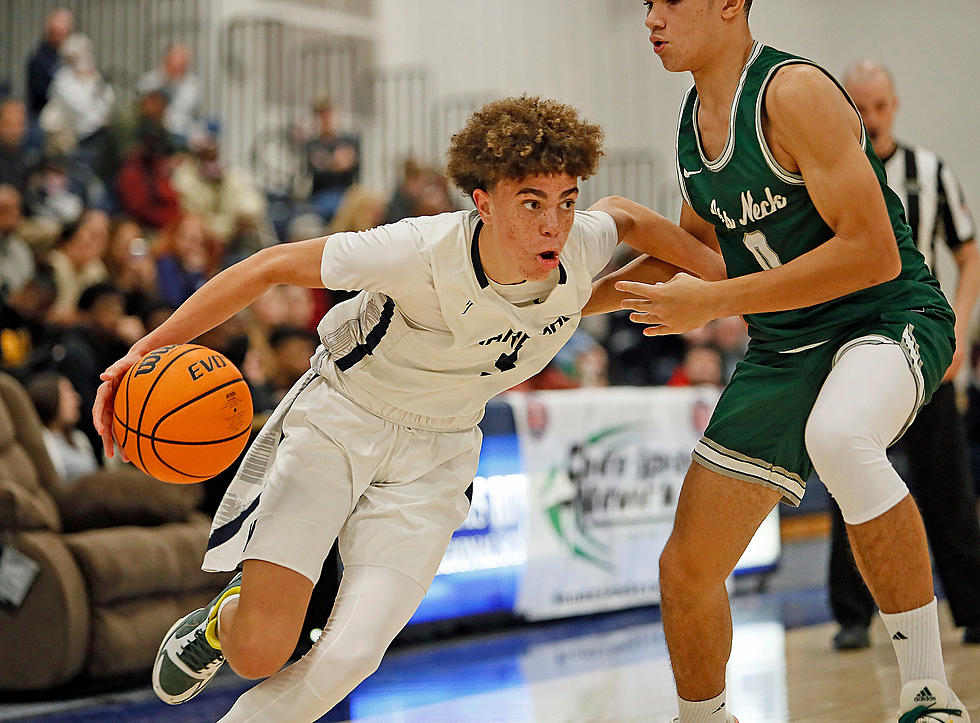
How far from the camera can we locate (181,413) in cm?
298

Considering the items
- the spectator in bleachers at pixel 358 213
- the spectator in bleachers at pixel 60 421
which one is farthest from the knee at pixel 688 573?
the spectator in bleachers at pixel 358 213

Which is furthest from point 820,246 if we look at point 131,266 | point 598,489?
point 131,266

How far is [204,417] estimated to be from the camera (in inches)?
119

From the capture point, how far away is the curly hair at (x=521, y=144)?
9.31 feet

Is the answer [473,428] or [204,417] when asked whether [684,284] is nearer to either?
[473,428]

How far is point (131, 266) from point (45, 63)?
11.1 ft

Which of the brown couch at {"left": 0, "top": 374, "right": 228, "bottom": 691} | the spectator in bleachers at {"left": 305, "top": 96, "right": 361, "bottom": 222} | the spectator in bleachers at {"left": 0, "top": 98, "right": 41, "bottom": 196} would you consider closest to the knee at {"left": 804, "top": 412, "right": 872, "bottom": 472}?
the brown couch at {"left": 0, "top": 374, "right": 228, "bottom": 691}

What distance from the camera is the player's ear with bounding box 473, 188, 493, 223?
9.56ft

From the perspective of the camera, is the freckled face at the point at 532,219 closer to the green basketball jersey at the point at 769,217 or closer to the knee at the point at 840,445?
the green basketball jersey at the point at 769,217

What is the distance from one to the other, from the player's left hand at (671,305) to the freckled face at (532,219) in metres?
0.23

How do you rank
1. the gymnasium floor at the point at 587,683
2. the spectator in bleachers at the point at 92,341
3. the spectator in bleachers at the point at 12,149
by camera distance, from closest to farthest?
the gymnasium floor at the point at 587,683 < the spectator in bleachers at the point at 92,341 < the spectator in bleachers at the point at 12,149

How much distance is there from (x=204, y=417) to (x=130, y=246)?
4.78 m

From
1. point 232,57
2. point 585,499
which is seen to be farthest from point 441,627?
point 232,57

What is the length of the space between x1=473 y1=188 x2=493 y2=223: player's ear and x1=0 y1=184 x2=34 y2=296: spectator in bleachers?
17.6ft
